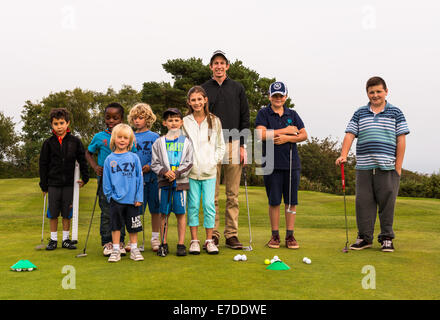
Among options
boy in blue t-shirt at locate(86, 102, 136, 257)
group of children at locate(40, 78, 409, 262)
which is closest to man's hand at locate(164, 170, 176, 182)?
group of children at locate(40, 78, 409, 262)

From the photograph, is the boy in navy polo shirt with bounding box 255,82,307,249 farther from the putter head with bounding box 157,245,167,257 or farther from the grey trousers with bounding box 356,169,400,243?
the putter head with bounding box 157,245,167,257

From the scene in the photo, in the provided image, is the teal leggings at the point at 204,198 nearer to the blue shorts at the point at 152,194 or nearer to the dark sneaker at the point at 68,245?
the blue shorts at the point at 152,194

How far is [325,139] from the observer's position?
130ft

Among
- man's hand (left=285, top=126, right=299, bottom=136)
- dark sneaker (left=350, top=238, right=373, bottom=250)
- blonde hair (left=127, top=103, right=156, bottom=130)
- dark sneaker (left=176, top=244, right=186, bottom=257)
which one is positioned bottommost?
dark sneaker (left=350, top=238, right=373, bottom=250)

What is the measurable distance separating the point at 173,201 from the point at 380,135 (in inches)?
112

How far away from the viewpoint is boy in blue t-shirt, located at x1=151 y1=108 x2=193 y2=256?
17.4ft

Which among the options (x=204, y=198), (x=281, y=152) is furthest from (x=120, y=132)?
(x=281, y=152)

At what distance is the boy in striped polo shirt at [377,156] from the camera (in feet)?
19.1

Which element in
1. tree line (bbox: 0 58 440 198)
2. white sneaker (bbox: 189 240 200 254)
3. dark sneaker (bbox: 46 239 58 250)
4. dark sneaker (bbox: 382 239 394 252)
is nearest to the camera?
white sneaker (bbox: 189 240 200 254)

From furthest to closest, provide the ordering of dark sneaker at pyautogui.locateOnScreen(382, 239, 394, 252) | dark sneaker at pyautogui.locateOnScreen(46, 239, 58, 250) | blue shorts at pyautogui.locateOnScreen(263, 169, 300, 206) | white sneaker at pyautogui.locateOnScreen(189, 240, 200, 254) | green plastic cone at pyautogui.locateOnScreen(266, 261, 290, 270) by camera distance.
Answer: dark sneaker at pyautogui.locateOnScreen(46, 239, 58, 250) → blue shorts at pyautogui.locateOnScreen(263, 169, 300, 206) → dark sneaker at pyautogui.locateOnScreen(382, 239, 394, 252) → white sneaker at pyautogui.locateOnScreen(189, 240, 200, 254) → green plastic cone at pyautogui.locateOnScreen(266, 261, 290, 270)

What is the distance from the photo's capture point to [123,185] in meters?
5.15

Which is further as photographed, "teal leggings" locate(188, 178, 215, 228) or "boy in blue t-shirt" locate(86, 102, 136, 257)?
"boy in blue t-shirt" locate(86, 102, 136, 257)

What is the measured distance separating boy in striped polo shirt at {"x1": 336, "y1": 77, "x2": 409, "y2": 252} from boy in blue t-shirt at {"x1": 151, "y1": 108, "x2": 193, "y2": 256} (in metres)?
2.05

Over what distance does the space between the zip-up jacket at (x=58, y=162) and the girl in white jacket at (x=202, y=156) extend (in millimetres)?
1770
